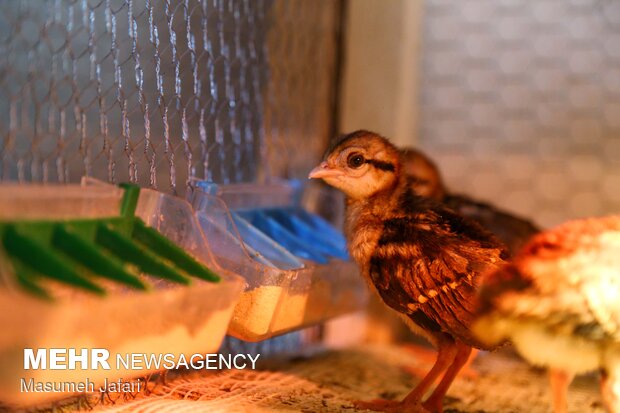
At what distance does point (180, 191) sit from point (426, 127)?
154 centimetres

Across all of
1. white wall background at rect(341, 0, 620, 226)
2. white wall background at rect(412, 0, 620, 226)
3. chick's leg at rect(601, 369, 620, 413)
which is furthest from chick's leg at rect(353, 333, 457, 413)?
white wall background at rect(412, 0, 620, 226)

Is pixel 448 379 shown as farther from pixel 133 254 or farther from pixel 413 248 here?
pixel 133 254

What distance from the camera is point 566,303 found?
1253mm

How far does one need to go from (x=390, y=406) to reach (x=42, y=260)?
1.01 meters

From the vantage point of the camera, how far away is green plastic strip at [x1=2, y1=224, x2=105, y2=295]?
106cm

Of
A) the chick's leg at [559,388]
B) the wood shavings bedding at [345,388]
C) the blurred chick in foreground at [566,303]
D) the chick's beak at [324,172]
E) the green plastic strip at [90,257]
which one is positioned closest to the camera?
the green plastic strip at [90,257]

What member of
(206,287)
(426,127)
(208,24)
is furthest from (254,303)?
(426,127)

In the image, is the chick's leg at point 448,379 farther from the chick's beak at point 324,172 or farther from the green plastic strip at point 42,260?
the green plastic strip at point 42,260

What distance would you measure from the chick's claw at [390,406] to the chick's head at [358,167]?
0.60 meters

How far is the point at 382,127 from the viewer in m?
2.62

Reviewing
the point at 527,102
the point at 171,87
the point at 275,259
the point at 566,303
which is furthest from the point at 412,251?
the point at 527,102

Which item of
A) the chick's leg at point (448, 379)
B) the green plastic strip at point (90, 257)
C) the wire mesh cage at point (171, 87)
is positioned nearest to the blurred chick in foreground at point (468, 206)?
the wire mesh cage at point (171, 87)

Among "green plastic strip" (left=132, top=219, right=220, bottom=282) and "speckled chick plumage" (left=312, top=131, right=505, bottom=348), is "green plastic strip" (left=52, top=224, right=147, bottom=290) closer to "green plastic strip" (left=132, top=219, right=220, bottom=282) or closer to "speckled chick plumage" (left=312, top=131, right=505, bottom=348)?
"green plastic strip" (left=132, top=219, right=220, bottom=282)

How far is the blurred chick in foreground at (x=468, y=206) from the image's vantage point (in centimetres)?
228
